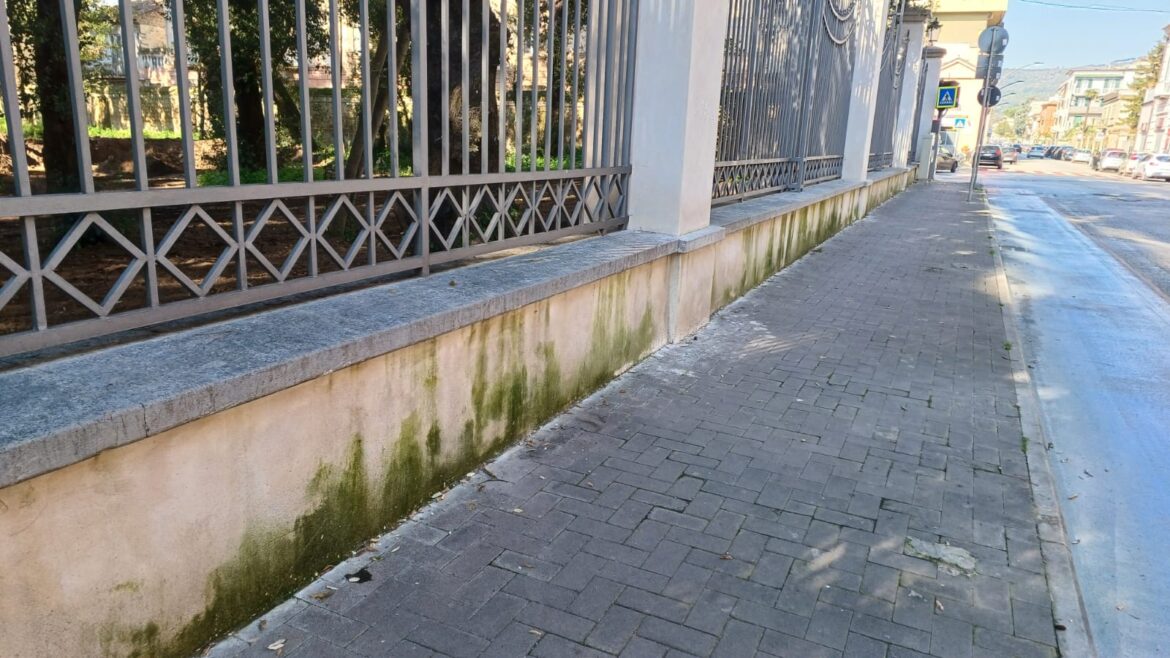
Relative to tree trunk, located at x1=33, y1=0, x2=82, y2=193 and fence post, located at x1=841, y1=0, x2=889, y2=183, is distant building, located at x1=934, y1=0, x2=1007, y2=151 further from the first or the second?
tree trunk, located at x1=33, y1=0, x2=82, y2=193

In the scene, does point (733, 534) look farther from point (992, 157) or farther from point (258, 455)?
point (992, 157)

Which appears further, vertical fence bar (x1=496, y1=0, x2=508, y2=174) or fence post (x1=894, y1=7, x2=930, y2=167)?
fence post (x1=894, y1=7, x2=930, y2=167)

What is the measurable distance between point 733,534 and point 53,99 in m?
6.50

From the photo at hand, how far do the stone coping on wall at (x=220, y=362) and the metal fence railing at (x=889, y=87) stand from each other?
14.0m

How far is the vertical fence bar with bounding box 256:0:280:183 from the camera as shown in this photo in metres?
2.90

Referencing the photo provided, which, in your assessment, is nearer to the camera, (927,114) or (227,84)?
(227,84)

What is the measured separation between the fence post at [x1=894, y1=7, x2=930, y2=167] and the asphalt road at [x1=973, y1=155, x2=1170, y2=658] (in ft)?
25.9

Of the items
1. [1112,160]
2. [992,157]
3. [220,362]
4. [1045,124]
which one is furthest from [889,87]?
[1045,124]

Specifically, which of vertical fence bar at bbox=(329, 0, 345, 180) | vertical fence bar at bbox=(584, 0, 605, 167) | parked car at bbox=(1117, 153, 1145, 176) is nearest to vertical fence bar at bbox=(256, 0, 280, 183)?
vertical fence bar at bbox=(329, 0, 345, 180)

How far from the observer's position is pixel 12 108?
2.20 m

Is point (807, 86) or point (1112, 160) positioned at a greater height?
point (807, 86)

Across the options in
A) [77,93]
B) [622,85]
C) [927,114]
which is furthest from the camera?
[927,114]

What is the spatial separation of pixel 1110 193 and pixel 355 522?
107 feet

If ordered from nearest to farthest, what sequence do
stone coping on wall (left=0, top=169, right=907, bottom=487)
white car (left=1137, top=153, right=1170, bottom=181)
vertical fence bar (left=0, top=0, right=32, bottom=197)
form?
stone coping on wall (left=0, top=169, right=907, bottom=487) < vertical fence bar (left=0, top=0, right=32, bottom=197) < white car (left=1137, top=153, right=1170, bottom=181)
